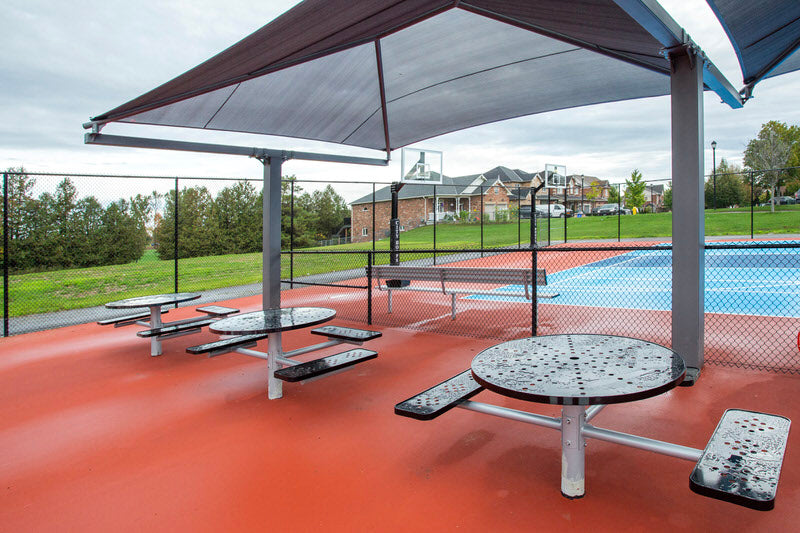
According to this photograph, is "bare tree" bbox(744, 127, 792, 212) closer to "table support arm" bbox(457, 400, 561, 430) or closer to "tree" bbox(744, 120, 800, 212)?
"tree" bbox(744, 120, 800, 212)

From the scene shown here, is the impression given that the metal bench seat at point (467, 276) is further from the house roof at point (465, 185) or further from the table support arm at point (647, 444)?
the house roof at point (465, 185)

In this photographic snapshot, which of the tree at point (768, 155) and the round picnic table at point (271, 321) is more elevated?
the tree at point (768, 155)

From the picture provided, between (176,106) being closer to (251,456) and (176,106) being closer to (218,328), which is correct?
(218,328)

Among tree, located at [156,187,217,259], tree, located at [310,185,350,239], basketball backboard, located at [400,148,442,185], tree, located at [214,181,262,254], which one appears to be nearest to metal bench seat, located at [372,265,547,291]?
basketball backboard, located at [400,148,442,185]

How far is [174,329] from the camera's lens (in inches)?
206

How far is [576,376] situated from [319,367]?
2.01 metres

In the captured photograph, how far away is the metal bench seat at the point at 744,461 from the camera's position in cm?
159

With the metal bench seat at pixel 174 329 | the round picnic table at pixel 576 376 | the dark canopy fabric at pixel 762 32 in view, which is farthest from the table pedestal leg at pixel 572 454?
the metal bench seat at pixel 174 329

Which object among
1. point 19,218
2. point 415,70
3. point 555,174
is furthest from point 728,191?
point 19,218

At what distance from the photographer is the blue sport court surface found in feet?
24.5

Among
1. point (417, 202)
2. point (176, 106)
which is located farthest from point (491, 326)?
point (417, 202)

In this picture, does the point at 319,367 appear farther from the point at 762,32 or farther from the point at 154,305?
the point at 762,32

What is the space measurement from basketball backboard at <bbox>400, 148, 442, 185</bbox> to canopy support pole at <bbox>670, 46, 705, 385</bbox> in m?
9.28

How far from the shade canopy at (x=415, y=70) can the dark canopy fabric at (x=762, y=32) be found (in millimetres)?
346
